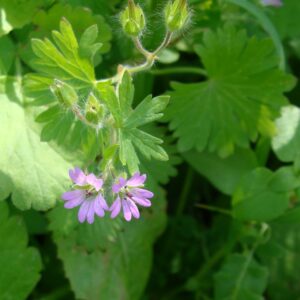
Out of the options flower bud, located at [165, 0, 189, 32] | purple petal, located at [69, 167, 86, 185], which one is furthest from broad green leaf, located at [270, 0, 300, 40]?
purple petal, located at [69, 167, 86, 185]

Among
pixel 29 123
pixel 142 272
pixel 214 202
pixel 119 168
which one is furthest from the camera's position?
pixel 214 202

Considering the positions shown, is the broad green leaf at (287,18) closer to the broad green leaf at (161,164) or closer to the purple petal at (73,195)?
the broad green leaf at (161,164)

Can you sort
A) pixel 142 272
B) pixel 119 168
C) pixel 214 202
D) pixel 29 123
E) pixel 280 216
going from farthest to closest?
1. pixel 214 202
2. pixel 142 272
3. pixel 280 216
4. pixel 29 123
5. pixel 119 168

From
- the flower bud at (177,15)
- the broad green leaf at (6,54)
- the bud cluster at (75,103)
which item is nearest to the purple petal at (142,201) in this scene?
the bud cluster at (75,103)

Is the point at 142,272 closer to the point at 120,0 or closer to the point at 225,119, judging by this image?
the point at 225,119

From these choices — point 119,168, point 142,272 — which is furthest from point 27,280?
point 119,168

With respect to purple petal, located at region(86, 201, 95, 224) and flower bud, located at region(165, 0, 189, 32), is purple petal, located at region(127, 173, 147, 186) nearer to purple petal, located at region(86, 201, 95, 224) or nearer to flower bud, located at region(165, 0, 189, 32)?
purple petal, located at region(86, 201, 95, 224)
